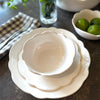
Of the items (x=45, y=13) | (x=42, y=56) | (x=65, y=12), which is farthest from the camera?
(x=65, y=12)

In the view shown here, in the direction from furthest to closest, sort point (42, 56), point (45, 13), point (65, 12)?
point (65, 12), point (45, 13), point (42, 56)

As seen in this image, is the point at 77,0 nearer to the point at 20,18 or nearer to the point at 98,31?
the point at 98,31

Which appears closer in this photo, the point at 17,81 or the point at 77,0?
the point at 17,81

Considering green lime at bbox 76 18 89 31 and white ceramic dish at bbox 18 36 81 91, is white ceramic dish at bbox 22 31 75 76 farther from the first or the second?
green lime at bbox 76 18 89 31

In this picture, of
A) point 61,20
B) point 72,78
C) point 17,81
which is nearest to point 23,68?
point 17,81

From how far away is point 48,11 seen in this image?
0.70 meters

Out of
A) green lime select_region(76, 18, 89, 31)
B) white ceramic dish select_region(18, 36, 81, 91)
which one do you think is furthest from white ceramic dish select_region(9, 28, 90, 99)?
green lime select_region(76, 18, 89, 31)

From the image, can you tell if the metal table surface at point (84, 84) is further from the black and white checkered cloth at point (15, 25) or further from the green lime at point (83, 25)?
the black and white checkered cloth at point (15, 25)

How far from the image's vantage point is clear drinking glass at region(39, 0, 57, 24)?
67 cm

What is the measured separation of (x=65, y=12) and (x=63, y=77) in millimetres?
508

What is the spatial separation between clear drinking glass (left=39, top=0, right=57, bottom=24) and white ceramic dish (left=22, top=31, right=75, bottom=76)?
201mm

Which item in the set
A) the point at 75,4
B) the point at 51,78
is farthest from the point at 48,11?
the point at 51,78

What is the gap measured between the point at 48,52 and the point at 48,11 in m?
0.25

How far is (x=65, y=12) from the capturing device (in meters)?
0.84
